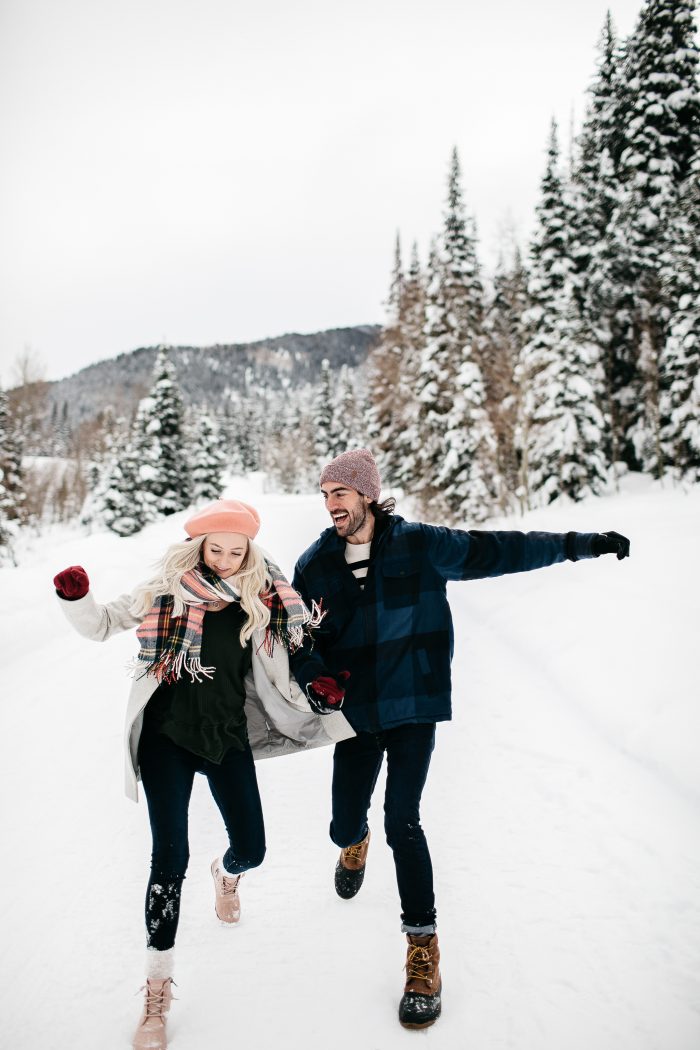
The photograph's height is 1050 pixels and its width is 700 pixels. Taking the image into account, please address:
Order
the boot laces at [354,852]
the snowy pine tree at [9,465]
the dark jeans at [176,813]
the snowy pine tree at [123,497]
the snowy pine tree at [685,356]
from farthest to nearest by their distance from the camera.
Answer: the snowy pine tree at [123,497] → the snowy pine tree at [9,465] → the snowy pine tree at [685,356] → the boot laces at [354,852] → the dark jeans at [176,813]

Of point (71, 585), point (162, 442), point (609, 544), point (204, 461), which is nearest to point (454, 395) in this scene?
point (162, 442)

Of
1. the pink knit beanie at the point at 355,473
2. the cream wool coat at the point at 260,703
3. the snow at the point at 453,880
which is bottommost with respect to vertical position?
the snow at the point at 453,880

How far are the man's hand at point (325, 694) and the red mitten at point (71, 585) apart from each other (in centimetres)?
108

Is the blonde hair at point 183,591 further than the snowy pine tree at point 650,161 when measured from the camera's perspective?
No

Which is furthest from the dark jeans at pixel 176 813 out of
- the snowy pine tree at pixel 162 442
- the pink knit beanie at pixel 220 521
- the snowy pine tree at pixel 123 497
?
the snowy pine tree at pixel 123 497

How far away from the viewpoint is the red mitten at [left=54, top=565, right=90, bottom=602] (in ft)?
8.11

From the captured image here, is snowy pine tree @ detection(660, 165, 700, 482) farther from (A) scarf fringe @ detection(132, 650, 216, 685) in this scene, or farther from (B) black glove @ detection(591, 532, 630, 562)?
(A) scarf fringe @ detection(132, 650, 216, 685)

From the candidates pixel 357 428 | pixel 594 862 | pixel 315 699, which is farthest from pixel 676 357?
pixel 357 428

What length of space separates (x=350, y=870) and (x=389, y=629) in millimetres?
1413

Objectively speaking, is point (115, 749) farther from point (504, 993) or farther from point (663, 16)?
point (663, 16)

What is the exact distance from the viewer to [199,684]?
2754 millimetres

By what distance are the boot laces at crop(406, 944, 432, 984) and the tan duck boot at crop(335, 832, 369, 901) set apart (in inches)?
26.3

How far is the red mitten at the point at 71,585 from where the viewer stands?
97.3 inches

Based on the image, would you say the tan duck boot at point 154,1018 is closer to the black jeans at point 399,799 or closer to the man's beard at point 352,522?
the black jeans at point 399,799
